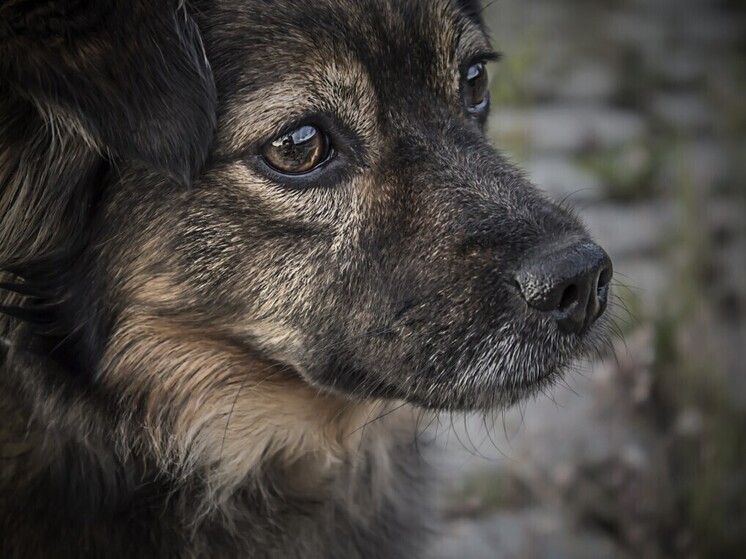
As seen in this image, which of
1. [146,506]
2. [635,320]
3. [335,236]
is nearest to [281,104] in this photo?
[335,236]

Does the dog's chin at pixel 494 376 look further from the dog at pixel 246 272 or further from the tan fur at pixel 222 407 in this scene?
the tan fur at pixel 222 407

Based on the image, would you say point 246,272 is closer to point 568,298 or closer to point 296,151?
point 296,151

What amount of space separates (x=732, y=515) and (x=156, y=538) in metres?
2.81

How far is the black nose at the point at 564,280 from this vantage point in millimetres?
2496

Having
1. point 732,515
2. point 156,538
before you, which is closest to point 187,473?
point 156,538

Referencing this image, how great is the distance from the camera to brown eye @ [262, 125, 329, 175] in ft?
8.48

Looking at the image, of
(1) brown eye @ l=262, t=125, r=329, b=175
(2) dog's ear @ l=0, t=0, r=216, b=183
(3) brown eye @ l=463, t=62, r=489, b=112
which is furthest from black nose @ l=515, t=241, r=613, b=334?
(2) dog's ear @ l=0, t=0, r=216, b=183

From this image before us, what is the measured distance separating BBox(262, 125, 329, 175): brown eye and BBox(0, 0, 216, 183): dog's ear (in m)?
0.19

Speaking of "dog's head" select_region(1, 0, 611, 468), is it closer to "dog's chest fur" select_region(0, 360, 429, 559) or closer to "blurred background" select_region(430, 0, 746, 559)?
"dog's chest fur" select_region(0, 360, 429, 559)

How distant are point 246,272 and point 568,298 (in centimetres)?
84

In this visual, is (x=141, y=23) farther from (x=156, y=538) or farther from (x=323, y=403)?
(x=156, y=538)

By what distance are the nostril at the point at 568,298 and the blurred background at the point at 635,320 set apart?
772 mm

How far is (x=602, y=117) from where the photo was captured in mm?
5992

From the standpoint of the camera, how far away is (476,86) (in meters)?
3.16
